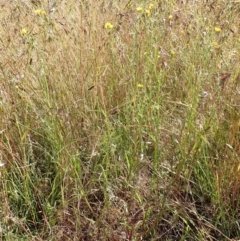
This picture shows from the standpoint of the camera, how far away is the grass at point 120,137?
164 cm

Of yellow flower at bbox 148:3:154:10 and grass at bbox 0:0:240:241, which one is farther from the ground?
yellow flower at bbox 148:3:154:10

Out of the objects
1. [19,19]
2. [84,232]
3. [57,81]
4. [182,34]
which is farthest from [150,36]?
[84,232]

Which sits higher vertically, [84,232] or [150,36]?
[150,36]

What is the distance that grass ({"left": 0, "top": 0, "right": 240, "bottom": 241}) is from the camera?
1.64m

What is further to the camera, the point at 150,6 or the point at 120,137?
the point at 150,6

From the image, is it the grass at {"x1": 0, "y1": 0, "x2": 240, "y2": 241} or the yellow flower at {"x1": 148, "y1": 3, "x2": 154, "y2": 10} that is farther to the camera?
the yellow flower at {"x1": 148, "y1": 3, "x2": 154, "y2": 10}

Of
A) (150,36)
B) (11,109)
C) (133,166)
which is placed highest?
(150,36)

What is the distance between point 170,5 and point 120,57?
2.28 ft

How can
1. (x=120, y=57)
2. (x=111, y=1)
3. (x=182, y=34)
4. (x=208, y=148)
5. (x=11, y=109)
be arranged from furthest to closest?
(x=111, y=1) → (x=182, y=34) → (x=120, y=57) → (x=11, y=109) → (x=208, y=148)

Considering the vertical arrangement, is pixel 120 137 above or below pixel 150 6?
below

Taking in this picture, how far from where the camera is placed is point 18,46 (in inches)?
91.2

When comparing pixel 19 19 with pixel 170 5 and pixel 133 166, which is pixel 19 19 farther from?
pixel 133 166

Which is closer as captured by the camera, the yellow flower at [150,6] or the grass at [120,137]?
the grass at [120,137]

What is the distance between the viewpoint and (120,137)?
6.13 feet
